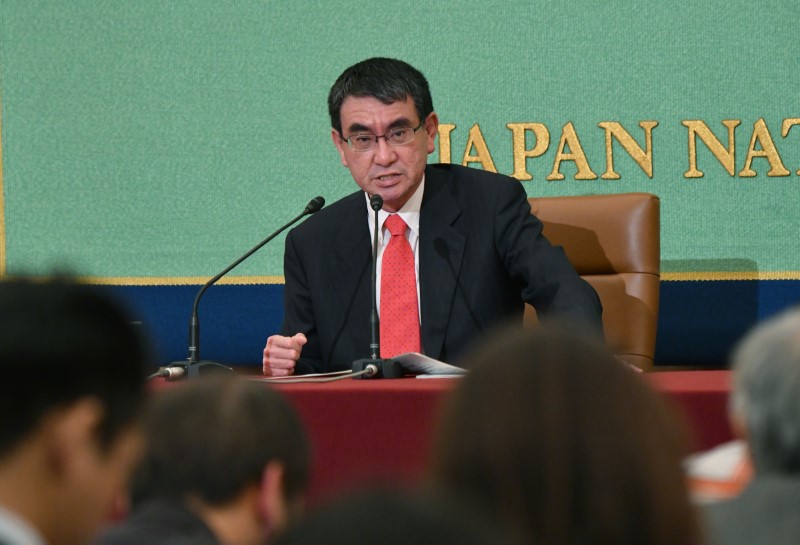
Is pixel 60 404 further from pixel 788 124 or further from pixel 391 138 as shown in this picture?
pixel 788 124

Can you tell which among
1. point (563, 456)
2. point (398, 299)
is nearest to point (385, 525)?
point (563, 456)

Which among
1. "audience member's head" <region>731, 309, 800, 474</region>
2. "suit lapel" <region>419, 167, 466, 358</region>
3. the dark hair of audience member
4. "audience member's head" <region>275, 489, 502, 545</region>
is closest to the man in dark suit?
"suit lapel" <region>419, 167, 466, 358</region>

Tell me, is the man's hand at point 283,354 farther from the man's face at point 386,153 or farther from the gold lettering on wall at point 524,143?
the gold lettering on wall at point 524,143

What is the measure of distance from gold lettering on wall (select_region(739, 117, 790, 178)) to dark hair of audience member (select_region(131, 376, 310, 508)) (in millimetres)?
2892

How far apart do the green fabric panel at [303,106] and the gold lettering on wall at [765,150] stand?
23 mm

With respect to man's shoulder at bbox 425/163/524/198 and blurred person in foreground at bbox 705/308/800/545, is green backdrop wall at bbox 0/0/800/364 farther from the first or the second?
blurred person in foreground at bbox 705/308/800/545

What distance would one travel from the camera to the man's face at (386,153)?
301cm

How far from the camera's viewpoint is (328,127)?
413cm

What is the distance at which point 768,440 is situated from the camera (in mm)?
964

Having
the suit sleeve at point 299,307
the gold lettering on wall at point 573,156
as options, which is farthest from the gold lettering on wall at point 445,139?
the suit sleeve at point 299,307

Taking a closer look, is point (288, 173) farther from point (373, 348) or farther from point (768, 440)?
point (768, 440)

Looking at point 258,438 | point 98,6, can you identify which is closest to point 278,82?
point 98,6

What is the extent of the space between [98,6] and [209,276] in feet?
3.57

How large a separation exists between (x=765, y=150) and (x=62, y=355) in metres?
3.36
